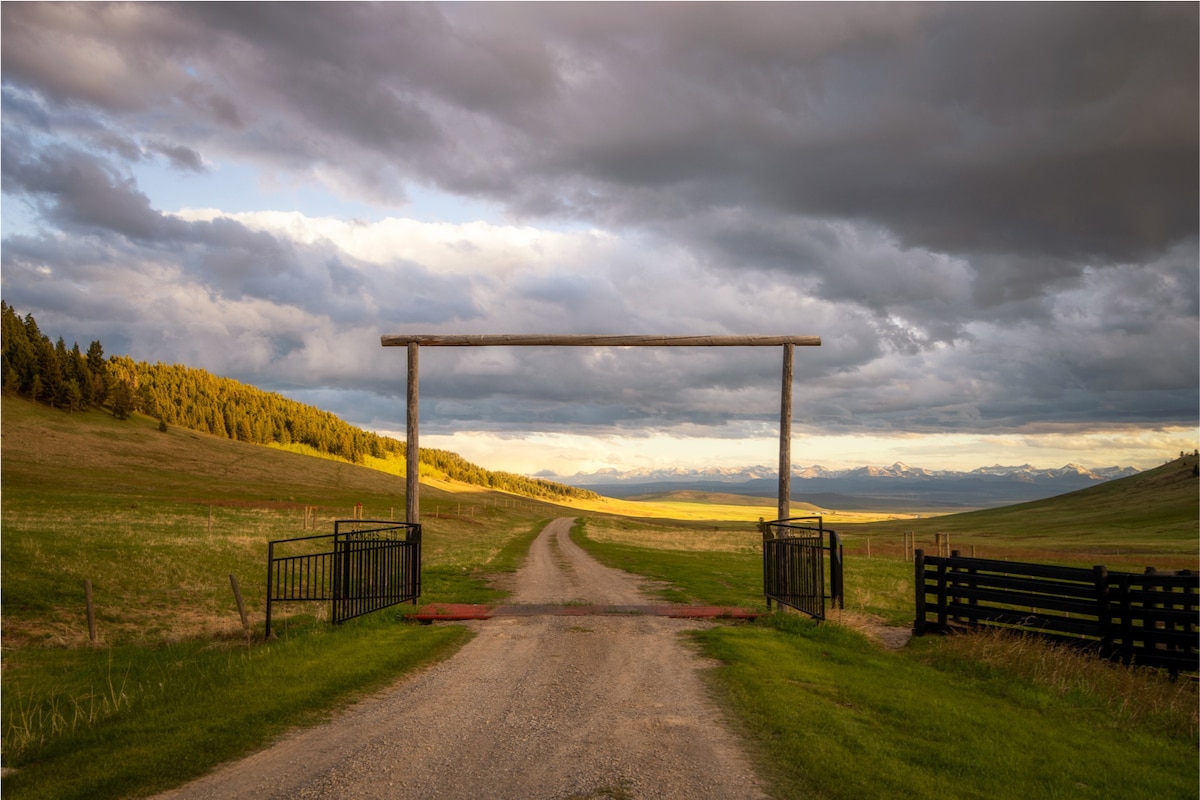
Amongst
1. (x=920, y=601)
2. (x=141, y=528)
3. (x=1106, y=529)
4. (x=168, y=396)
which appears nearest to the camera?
(x=920, y=601)

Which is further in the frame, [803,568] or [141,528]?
[141,528]

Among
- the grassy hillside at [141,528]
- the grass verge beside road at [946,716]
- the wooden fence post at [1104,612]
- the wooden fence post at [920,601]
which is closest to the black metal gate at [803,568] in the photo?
the grass verge beside road at [946,716]

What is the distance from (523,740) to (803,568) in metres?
8.81

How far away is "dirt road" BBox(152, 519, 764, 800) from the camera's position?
20.5 feet

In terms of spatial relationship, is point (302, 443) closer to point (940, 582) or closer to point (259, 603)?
point (259, 603)

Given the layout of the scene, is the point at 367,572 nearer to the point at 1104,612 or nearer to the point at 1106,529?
the point at 1104,612

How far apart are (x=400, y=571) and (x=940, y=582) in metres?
11.3

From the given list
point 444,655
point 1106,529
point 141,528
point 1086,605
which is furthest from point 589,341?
point 1106,529

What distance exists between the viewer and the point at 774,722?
809 centimetres

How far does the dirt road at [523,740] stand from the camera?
6.25 meters

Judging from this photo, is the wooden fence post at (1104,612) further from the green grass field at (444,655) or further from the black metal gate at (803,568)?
the black metal gate at (803,568)

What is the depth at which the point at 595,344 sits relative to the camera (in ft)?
55.8

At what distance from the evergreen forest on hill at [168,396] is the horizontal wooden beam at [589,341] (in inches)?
3721

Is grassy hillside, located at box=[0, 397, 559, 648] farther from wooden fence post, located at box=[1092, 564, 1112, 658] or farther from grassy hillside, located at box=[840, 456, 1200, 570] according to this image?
grassy hillside, located at box=[840, 456, 1200, 570]
